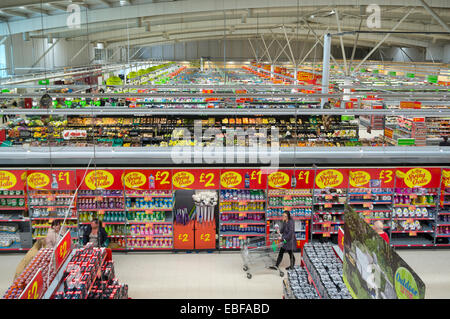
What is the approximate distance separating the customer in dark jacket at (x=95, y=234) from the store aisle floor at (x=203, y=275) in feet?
2.14

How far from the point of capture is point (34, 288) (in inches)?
180

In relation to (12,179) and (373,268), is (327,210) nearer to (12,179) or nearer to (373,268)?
(373,268)

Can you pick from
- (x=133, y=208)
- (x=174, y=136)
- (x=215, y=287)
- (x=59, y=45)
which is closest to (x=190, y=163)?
(x=133, y=208)

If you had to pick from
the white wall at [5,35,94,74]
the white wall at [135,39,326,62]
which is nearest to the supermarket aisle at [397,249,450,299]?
the white wall at [5,35,94,74]

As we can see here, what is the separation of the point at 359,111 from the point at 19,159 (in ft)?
24.7

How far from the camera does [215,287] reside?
24.7ft

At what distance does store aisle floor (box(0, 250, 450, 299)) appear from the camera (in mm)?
7375

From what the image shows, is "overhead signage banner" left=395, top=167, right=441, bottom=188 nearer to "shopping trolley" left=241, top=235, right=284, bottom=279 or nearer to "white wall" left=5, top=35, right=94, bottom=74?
"shopping trolley" left=241, top=235, right=284, bottom=279

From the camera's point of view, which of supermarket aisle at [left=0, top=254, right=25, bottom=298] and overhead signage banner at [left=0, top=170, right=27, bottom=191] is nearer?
supermarket aisle at [left=0, top=254, right=25, bottom=298]

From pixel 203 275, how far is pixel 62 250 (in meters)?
3.09

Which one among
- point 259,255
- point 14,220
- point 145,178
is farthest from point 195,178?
point 14,220

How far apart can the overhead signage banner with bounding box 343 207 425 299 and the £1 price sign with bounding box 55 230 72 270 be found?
12.8ft

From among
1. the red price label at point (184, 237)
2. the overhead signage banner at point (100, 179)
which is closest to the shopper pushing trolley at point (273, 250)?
the red price label at point (184, 237)

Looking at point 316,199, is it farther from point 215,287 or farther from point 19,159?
point 19,159
